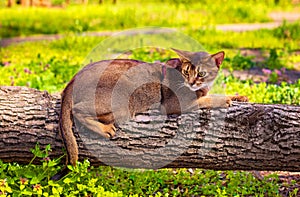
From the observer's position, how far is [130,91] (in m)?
4.11

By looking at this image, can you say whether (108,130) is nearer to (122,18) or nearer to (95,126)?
(95,126)

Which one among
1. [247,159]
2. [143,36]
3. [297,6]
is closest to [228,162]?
[247,159]

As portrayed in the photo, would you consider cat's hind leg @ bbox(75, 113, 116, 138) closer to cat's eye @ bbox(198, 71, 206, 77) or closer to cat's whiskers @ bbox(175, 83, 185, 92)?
cat's whiskers @ bbox(175, 83, 185, 92)

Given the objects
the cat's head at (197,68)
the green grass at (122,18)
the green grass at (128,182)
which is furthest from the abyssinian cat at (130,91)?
the green grass at (122,18)

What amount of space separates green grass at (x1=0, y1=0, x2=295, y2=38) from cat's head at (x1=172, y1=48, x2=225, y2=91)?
297 inches

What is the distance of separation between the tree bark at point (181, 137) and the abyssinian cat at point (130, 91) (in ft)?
0.31

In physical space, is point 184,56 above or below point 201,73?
above

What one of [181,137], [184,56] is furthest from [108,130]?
[184,56]

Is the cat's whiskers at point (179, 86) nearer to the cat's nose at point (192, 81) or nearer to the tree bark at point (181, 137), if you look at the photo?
the cat's nose at point (192, 81)

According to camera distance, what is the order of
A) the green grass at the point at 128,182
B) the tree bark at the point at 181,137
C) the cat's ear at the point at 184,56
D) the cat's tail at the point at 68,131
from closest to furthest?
1. the green grass at the point at 128,182
2. the cat's tail at the point at 68,131
3. the tree bark at the point at 181,137
4. the cat's ear at the point at 184,56

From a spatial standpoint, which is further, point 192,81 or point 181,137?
point 192,81

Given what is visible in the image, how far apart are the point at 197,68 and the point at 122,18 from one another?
30.8 feet

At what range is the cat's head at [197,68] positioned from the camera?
404 centimetres

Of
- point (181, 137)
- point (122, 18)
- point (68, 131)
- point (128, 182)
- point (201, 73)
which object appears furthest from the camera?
point (122, 18)
